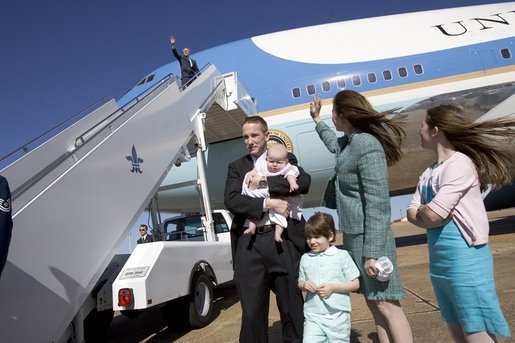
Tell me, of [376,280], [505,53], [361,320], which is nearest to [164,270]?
[361,320]

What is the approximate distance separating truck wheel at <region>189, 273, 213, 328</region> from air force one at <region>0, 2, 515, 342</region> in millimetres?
1253

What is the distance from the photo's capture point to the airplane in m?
8.78

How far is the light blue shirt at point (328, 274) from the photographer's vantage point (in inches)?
91.2

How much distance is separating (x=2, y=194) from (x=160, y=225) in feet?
17.0

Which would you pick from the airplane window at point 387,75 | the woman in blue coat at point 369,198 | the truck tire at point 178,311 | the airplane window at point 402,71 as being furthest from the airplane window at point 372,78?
the woman in blue coat at point 369,198

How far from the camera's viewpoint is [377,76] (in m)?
9.09

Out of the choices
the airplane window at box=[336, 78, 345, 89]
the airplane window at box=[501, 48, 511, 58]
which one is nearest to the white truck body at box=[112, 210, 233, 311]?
the airplane window at box=[336, 78, 345, 89]

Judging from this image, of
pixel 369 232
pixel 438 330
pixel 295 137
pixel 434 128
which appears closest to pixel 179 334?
pixel 438 330

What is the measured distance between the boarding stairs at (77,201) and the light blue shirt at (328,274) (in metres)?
1.72

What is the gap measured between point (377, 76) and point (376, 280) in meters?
7.63

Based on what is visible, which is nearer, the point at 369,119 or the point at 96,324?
the point at 369,119

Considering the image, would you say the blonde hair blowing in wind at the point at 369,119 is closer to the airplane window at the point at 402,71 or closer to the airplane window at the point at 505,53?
the airplane window at the point at 402,71

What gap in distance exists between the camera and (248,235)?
2.40m

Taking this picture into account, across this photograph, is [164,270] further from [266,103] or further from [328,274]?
[266,103]
